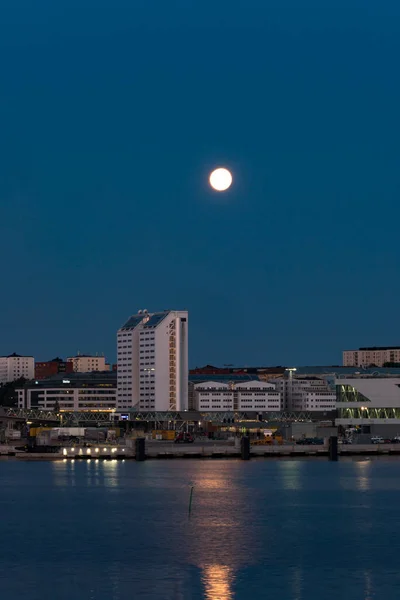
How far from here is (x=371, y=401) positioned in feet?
476

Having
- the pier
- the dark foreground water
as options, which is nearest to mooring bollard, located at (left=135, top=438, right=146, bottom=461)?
the pier

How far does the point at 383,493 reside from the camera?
6850 centimetres

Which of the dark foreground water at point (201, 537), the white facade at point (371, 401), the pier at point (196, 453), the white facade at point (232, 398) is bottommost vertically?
the dark foreground water at point (201, 537)

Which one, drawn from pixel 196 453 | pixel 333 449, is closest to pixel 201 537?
pixel 333 449

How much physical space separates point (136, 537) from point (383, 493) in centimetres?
2264

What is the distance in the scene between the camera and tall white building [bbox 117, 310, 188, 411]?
7175 inches

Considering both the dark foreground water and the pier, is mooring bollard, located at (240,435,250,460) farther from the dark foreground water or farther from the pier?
the dark foreground water

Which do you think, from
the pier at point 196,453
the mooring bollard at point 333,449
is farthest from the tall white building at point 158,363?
the mooring bollard at point 333,449

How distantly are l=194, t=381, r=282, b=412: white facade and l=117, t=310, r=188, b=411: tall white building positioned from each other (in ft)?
27.5

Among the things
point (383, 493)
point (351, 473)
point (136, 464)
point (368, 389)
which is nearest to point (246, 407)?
point (368, 389)

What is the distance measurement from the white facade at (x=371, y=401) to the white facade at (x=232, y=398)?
48.9 meters

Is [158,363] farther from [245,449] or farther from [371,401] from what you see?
[245,449]

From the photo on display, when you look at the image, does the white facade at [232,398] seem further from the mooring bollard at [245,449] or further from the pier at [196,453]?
the mooring bollard at [245,449]

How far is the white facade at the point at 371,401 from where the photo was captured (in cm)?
14462
